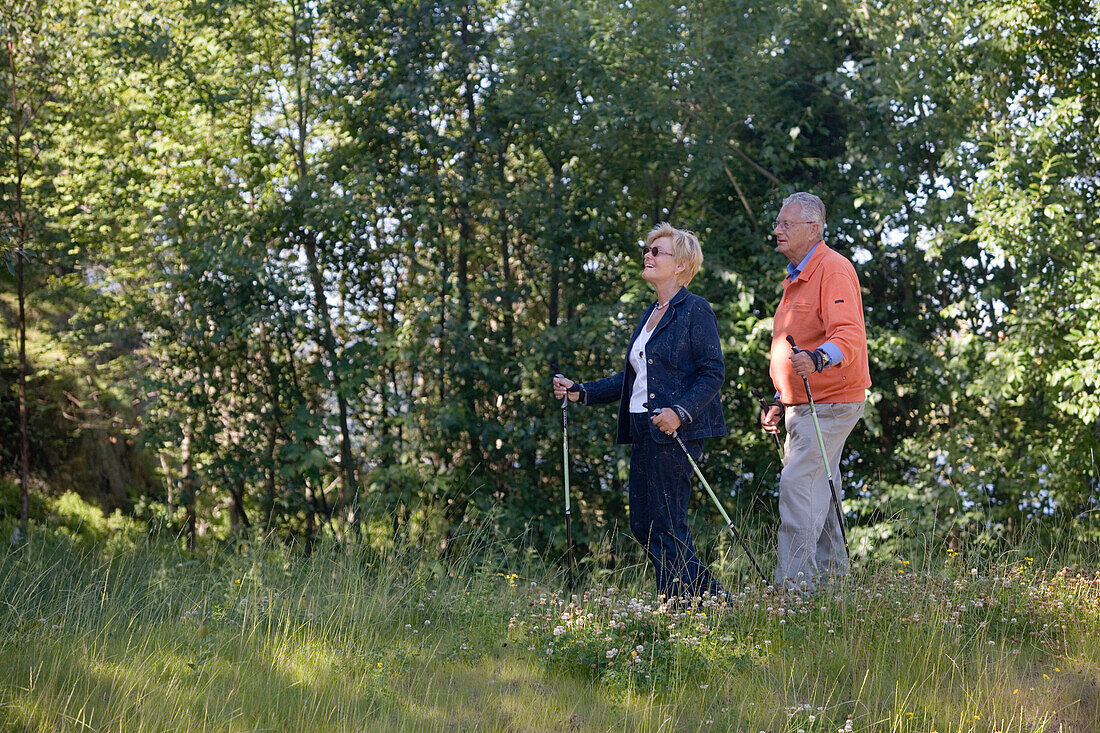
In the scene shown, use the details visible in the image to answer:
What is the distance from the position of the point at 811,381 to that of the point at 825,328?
0.23m

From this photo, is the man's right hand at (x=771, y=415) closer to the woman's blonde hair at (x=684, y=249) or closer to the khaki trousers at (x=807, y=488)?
Answer: the khaki trousers at (x=807, y=488)

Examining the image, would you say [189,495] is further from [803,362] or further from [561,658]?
[803,362]

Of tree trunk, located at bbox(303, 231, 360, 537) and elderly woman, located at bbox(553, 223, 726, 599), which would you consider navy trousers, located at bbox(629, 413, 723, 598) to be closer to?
elderly woman, located at bbox(553, 223, 726, 599)

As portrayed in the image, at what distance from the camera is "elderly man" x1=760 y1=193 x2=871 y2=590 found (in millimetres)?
4027

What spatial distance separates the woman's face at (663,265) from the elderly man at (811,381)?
477mm

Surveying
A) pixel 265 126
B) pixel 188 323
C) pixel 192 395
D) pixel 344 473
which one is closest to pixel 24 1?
pixel 265 126

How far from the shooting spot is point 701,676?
3363 mm

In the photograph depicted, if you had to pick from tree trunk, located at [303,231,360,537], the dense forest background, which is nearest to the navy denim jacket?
the dense forest background

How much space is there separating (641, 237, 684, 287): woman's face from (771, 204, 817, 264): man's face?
1.46 ft

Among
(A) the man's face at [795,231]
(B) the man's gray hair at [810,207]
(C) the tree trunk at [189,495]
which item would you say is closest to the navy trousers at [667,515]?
(A) the man's face at [795,231]

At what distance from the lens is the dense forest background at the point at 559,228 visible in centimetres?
732

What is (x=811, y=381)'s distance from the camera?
4.12 meters

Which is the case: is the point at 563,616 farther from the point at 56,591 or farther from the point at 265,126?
the point at 265,126

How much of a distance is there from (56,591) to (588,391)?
2.70 meters
